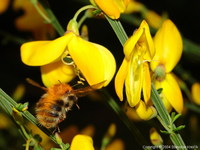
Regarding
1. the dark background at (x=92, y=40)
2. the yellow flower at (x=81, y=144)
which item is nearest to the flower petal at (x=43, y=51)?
the yellow flower at (x=81, y=144)

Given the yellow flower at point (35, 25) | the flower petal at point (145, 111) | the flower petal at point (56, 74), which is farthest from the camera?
the yellow flower at point (35, 25)

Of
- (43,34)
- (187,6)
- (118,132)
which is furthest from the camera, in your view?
(187,6)

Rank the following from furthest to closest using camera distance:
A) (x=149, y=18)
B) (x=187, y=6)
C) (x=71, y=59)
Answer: (x=187, y=6) < (x=149, y=18) < (x=71, y=59)

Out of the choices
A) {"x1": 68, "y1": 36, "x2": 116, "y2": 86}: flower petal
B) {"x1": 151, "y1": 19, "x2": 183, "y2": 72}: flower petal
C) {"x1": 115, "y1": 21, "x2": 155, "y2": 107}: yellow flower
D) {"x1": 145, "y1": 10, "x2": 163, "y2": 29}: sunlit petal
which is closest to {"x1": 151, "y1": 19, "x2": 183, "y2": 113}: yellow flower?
{"x1": 151, "y1": 19, "x2": 183, "y2": 72}: flower petal

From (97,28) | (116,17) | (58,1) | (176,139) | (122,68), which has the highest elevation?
(116,17)

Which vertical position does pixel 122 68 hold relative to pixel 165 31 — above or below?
above

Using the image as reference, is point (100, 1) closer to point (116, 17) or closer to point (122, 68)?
point (116, 17)

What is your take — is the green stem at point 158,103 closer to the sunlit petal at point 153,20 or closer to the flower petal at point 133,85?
the flower petal at point 133,85

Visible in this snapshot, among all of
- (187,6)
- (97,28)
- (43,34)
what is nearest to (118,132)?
(97,28)
